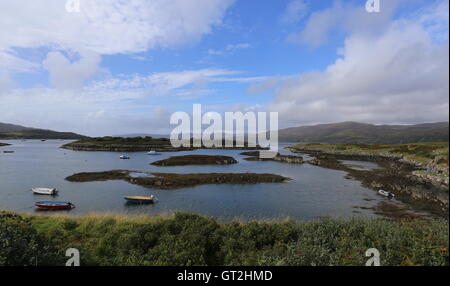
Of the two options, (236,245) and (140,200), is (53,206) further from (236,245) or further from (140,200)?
(236,245)

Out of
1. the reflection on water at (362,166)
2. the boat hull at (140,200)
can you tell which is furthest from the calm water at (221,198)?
the reflection on water at (362,166)

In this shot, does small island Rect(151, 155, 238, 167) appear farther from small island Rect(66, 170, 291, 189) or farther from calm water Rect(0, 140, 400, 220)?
calm water Rect(0, 140, 400, 220)

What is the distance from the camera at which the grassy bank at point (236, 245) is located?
404cm

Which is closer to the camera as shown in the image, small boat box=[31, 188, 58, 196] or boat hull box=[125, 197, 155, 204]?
boat hull box=[125, 197, 155, 204]

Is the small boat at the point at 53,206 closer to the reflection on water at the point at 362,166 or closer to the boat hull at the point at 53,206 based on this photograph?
the boat hull at the point at 53,206

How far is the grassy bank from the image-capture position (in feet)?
13.3

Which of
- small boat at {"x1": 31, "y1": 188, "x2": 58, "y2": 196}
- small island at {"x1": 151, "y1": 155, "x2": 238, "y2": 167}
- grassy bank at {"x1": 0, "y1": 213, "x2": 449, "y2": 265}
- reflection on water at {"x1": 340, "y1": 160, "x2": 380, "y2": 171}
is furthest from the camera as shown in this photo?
small island at {"x1": 151, "y1": 155, "x2": 238, "y2": 167}

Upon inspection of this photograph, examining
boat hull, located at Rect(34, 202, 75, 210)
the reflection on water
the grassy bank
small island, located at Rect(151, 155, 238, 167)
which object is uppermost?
the grassy bank

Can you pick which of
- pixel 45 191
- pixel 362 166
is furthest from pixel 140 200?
pixel 362 166

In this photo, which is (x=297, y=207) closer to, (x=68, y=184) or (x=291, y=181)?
(x=291, y=181)

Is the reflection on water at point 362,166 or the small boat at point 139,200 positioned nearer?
the small boat at point 139,200

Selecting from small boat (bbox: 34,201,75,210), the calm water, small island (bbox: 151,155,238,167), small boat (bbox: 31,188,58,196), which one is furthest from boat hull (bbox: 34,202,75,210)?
small island (bbox: 151,155,238,167)

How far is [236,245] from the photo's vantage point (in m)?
5.86
